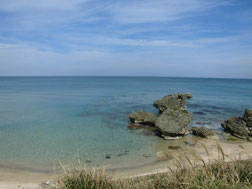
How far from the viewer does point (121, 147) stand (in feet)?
52.9

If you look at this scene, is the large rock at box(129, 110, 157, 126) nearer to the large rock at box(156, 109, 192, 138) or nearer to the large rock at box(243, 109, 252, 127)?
the large rock at box(156, 109, 192, 138)

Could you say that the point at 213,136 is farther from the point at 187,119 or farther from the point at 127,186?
the point at 127,186

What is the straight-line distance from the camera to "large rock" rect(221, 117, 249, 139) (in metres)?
18.8

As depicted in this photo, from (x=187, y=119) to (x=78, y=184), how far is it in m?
15.0

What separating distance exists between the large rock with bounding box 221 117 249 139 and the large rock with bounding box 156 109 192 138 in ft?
14.9

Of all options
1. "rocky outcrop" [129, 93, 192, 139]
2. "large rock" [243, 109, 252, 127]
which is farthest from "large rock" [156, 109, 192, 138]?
"large rock" [243, 109, 252, 127]

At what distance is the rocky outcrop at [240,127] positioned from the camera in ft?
61.8

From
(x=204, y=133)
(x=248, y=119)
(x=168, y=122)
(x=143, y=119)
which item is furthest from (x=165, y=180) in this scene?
(x=248, y=119)

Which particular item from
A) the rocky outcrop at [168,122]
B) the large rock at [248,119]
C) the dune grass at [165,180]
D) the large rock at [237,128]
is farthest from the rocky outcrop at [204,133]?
the dune grass at [165,180]

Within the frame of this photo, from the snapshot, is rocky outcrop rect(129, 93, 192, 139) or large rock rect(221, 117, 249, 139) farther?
large rock rect(221, 117, 249, 139)

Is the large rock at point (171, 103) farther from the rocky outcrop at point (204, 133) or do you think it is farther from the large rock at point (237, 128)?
the rocky outcrop at point (204, 133)

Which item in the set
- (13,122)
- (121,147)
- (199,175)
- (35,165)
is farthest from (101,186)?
(13,122)

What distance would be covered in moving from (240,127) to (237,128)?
0.29 metres

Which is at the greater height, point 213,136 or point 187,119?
point 187,119
